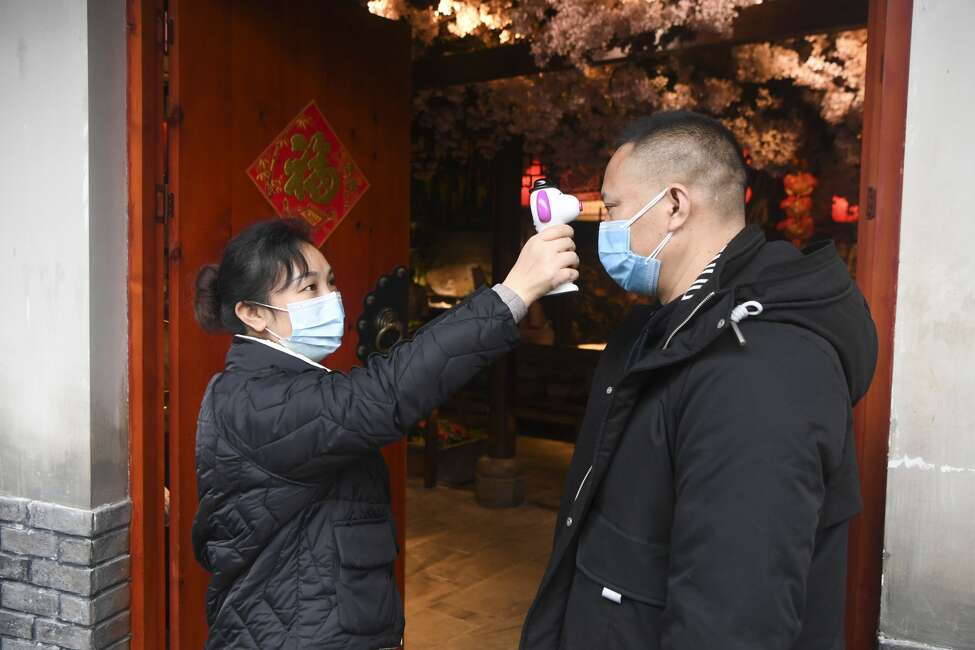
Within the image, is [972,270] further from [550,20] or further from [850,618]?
[550,20]

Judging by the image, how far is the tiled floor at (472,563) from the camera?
550 centimetres

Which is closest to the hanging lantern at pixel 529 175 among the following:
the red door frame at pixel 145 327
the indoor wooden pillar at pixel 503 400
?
the indoor wooden pillar at pixel 503 400

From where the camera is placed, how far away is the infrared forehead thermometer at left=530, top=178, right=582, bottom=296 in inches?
89.4

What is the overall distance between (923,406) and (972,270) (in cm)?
40

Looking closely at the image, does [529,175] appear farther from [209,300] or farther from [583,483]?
[583,483]

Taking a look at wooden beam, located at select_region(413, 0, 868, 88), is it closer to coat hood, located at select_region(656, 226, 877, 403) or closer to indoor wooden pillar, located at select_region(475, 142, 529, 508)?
indoor wooden pillar, located at select_region(475, 142, 529, 508)

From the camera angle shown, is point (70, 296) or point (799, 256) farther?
point (70, 296)

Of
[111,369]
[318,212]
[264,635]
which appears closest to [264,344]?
[264,635]

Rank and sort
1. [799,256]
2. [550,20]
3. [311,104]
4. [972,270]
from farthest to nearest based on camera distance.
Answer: [550,20] < [311,104] < [972,270] < [799,256]

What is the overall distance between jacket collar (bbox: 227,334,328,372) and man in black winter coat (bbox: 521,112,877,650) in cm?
92

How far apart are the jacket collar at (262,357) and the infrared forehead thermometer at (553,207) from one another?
826 mm

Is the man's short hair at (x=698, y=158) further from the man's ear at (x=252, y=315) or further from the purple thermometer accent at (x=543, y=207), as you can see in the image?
the man's ear at (x=252, y=315)

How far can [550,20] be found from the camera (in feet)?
20.1

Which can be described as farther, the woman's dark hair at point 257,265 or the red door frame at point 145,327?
the red door frame at point 145,327
